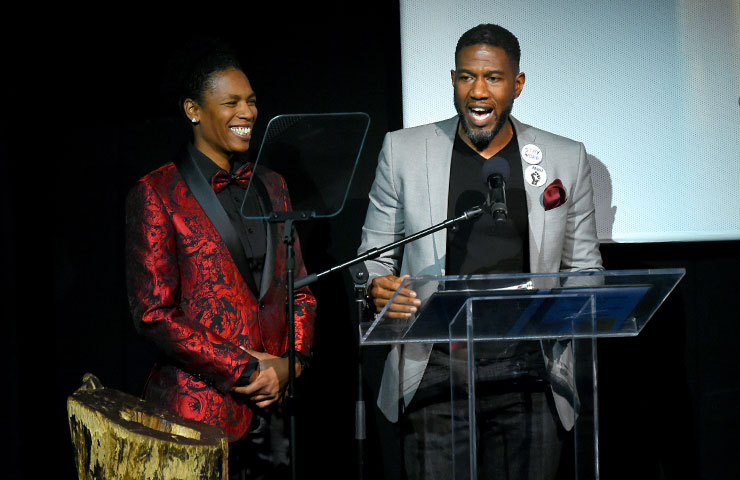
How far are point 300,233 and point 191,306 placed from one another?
44.6 inches

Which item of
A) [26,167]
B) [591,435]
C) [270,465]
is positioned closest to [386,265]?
[270,465]

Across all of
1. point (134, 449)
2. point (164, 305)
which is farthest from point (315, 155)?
point (134, 449)

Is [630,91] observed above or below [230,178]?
above

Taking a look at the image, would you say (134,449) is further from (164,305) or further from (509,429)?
(509,429)

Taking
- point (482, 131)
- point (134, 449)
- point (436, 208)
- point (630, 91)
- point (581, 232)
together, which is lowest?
point (134, 449)

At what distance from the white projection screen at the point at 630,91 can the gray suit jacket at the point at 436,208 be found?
1.98 feet

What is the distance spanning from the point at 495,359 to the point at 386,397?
786 millimetres

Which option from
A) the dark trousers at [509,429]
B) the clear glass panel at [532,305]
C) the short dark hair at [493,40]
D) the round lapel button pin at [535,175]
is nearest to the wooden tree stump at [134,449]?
the clear glass panel at [532,305]

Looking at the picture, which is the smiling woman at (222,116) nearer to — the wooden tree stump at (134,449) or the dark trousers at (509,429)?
the wooden tree stump at (134,449)

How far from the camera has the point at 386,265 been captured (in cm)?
309

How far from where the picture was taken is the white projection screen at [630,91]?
377 cm

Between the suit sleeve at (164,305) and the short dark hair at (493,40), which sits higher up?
the short dark hair at (493,40)

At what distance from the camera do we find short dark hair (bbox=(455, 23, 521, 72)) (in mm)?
3176

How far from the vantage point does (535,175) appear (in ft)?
10.1
